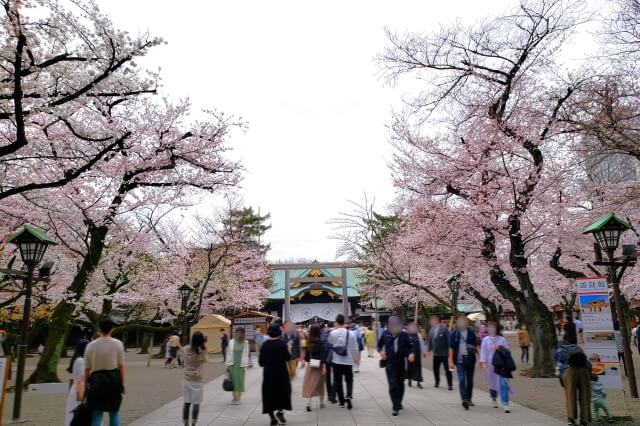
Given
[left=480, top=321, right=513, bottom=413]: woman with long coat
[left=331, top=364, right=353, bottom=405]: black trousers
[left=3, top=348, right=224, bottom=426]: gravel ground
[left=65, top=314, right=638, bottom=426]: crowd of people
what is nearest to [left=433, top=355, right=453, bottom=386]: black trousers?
[left=65, top=314, right=638, bottom=426]: crowd of people

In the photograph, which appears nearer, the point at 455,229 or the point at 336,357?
the point at 336,357

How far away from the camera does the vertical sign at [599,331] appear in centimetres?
783

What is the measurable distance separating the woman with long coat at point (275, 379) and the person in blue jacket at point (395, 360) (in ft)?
6.21

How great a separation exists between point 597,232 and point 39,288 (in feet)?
59.1

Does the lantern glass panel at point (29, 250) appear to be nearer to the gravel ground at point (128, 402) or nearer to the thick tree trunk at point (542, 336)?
the gravel ground at point (128, 402)

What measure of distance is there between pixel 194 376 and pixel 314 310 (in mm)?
46251

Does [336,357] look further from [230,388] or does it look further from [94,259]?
[94,259]

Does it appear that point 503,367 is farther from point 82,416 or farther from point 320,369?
point 82,416

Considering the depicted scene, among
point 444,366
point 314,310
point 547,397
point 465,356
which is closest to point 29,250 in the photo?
point 465,356

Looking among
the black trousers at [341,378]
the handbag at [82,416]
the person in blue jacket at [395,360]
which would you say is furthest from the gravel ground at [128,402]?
the person in blue jacket at [395,360]

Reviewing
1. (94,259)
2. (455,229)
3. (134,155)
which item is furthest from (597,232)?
(94,259)

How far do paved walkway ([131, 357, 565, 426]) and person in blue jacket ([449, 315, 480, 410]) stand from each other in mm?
301

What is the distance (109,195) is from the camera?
15.1 metres

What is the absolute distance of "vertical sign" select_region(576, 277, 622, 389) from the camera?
25.7 ft
